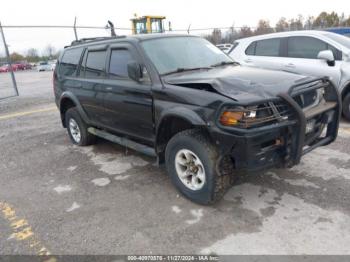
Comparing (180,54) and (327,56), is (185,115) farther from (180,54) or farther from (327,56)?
(327,56)

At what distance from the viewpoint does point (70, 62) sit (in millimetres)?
5719

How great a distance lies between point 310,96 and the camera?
11.7 ft

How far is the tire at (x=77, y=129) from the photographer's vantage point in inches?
224

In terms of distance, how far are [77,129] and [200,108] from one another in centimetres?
348

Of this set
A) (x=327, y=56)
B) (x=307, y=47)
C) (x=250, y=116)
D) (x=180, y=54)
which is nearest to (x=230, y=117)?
(x=250, y=116)

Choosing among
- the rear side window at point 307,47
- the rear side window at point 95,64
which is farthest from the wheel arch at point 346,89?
the rear side window at point 95,64

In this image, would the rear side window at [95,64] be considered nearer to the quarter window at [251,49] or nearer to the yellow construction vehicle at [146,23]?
the quarter window at [251,49]

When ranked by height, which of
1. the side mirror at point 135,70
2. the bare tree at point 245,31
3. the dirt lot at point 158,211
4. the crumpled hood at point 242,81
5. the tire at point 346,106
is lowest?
the dirt lot at point 158,211

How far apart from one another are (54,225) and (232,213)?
190 cm

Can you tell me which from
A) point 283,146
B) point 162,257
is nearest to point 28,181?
point 162,257

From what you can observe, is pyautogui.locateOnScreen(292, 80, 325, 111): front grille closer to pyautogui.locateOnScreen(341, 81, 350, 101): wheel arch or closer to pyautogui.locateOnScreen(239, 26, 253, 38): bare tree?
→ pyautogui.locateOnScreen(341, 81, 350, 101): wheel arch

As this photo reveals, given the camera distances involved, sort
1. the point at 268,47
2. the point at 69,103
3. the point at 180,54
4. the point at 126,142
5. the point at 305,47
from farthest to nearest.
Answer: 1. the point at 268,47
2. the point at 305,47
3. the point at 69,103
4. the point at 126,142
5. the point at 180,54

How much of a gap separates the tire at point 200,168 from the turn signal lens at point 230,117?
346 mm

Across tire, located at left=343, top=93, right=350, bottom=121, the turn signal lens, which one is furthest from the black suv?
tire, located at left=343, top=93, right=350, bottom=121
